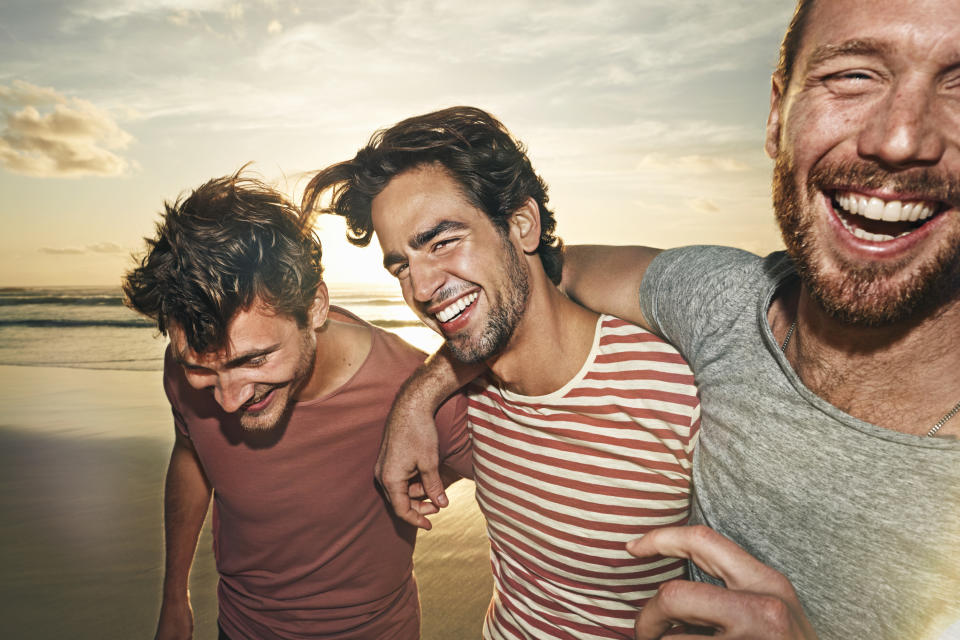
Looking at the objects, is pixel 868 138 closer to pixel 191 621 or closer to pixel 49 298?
pixel 191 621

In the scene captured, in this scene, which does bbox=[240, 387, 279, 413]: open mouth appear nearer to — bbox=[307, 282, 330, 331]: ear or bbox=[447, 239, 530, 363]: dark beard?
bbox=[307, 282, 330, 331]: ear

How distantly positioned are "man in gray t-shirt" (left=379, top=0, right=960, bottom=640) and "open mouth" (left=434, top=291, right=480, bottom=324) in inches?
42.5

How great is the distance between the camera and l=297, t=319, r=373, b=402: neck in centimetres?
249

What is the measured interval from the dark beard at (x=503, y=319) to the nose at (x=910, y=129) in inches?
53.2

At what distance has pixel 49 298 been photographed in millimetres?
24656

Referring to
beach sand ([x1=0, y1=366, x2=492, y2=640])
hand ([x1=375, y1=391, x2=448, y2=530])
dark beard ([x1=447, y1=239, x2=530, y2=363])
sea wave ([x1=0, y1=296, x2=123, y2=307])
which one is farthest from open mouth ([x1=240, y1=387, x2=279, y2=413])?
sea wave ([x1=0, y1=296, x2=123, y2=307])

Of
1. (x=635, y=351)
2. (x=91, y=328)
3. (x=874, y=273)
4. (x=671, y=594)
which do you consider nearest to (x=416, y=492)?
(x=635, y=351)

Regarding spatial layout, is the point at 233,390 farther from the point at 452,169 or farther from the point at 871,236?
the point at 871,236

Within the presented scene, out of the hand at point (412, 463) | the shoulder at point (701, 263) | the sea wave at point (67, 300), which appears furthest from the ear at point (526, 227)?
the sea wave at point (67, 300)

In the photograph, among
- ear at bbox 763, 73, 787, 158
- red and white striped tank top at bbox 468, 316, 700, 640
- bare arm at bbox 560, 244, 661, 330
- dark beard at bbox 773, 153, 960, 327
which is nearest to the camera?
dark beard at bbox 773, 153, 960, 327

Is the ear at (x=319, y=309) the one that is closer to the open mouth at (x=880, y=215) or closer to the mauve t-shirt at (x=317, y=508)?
the mauve t-shirt at (x=317, y=508)

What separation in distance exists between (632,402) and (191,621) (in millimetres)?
2616

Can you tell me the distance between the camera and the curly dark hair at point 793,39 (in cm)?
140

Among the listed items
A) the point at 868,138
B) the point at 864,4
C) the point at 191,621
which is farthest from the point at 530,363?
the point at 191,621
